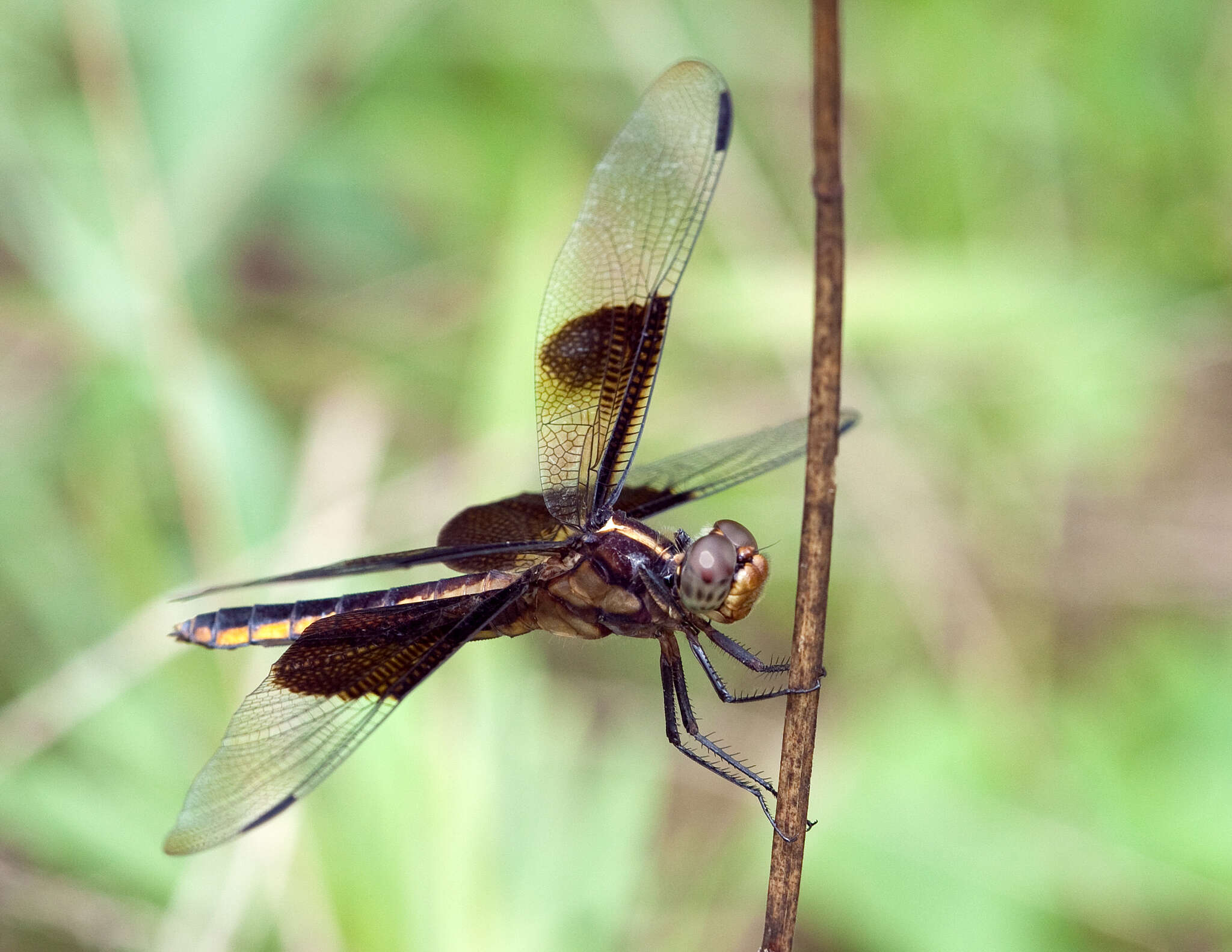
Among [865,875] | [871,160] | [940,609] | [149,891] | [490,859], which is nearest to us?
[490,859]

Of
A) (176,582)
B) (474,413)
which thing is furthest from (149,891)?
(474,413)

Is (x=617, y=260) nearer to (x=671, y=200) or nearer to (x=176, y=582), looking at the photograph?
(x=671, y=200)

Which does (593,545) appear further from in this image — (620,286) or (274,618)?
(274,618)

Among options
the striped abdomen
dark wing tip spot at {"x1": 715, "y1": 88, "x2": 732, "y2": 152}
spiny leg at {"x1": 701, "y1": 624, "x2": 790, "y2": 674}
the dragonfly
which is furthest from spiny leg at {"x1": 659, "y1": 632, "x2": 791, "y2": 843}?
dark wing tip spot at {"x1": 715, "y1": 88, "x2": 732, "y2": 152}

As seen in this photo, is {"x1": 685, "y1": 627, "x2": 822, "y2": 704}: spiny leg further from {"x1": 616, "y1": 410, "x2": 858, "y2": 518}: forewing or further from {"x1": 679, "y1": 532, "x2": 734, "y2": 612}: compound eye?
{"x1": 616, "y1": 410, "x2": 858, "y2": 518}: forewing

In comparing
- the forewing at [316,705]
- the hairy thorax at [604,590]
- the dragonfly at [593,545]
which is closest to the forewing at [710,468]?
the dragonfly at [593,545]

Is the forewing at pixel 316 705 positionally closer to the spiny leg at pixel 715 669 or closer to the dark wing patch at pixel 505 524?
the dark wing patch at pixel 505 524
